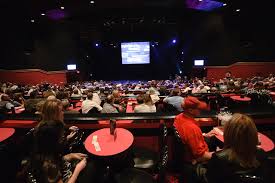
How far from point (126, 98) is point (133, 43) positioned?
503 inches

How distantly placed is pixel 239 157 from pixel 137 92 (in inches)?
263

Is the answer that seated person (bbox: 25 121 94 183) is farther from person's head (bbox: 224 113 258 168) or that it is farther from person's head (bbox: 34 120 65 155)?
person's head (bbox: 224 113 258 168)

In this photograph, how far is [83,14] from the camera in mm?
13984

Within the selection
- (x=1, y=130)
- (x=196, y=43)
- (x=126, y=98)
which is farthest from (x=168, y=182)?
(x=196, y=43)

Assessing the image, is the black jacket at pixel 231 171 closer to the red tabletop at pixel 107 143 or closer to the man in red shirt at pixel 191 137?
the man in red shirt at pixel 191 137

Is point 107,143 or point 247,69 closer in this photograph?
point 107,143

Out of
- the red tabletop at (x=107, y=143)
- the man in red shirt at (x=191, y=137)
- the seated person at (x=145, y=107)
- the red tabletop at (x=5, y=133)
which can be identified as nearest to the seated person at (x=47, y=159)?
the red tabletop at (x=107, y=143)

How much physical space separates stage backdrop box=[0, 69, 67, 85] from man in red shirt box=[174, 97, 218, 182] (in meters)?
13.7

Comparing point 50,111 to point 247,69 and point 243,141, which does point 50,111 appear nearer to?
point 243,141

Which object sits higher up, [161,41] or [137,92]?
[161,41]

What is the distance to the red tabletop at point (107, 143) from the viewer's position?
2.02 m

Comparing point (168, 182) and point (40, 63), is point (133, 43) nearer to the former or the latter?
point (40, 63)

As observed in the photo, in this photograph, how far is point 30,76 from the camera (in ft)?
45.5

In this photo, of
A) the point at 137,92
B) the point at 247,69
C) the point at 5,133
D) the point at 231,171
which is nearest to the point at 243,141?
the point at 231,171
